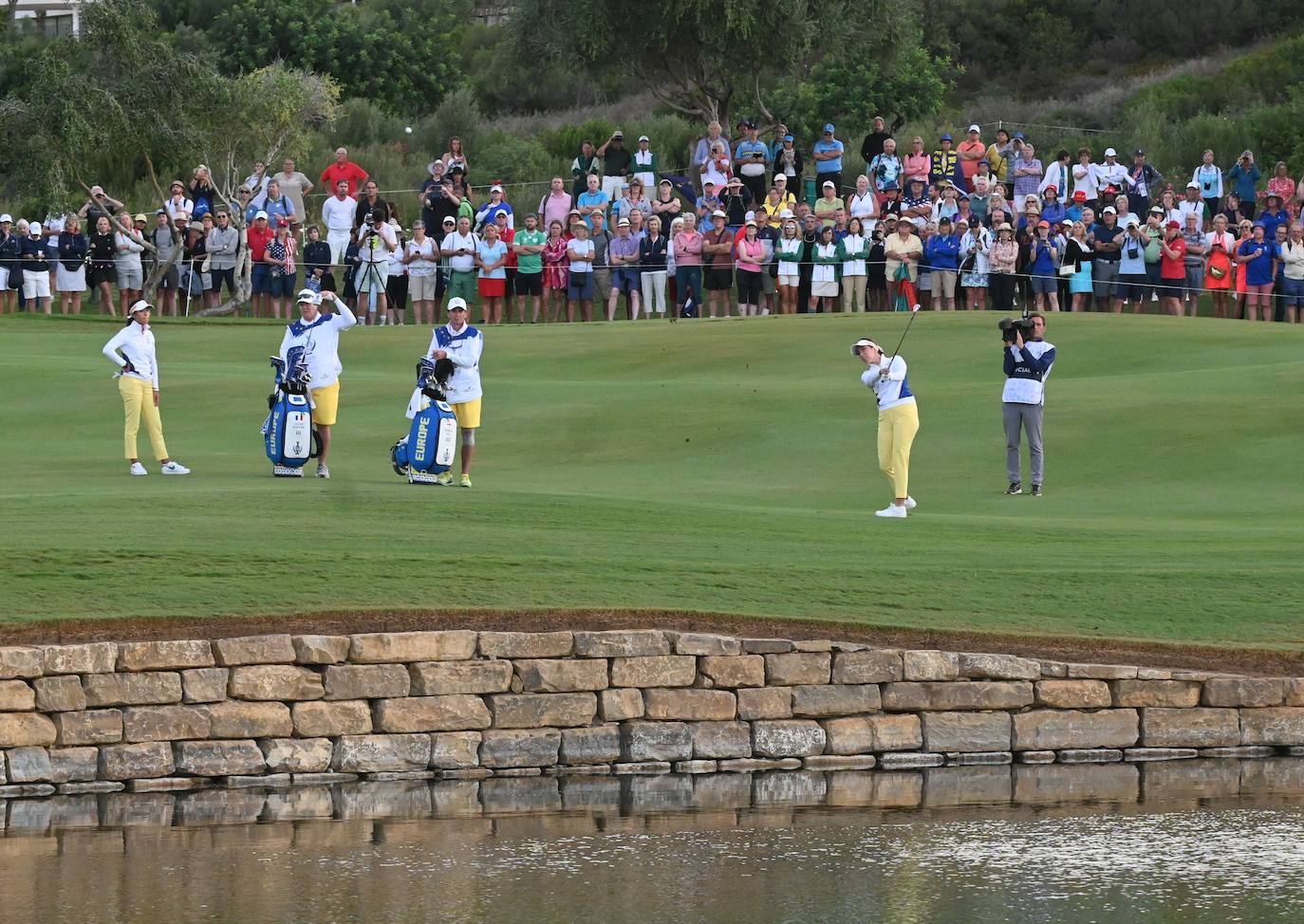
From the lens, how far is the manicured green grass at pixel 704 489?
46.5 feet

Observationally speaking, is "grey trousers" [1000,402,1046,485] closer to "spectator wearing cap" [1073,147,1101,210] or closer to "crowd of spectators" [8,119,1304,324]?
"crowd of spectators" [8,119,1304,324]

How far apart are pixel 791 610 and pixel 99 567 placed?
496 centimetres

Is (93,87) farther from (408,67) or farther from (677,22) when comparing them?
(408,67)

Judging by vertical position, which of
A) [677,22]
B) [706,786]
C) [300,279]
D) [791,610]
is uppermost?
[677,22]

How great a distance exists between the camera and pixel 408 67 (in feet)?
193

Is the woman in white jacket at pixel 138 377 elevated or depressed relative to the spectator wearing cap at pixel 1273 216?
depressed

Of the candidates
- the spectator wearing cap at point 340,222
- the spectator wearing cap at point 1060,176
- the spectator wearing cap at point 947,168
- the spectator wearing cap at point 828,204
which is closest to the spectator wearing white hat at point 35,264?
the spectator wearing cap at point 340,222

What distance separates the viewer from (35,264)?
110 feet

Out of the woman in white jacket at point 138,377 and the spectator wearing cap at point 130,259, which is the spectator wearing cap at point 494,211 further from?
the woman in white jacket at point 138,377

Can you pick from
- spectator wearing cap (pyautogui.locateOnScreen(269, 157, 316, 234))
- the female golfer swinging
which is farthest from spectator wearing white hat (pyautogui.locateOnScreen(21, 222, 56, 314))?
the female golfer swinging

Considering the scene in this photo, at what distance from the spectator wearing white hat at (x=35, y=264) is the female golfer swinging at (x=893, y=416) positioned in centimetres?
1951

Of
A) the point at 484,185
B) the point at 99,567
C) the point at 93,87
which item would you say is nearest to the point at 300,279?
the point at 93,87

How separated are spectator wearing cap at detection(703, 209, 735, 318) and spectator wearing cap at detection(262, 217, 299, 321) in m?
6.87

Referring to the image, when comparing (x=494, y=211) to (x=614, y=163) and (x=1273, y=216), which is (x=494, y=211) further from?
(x=1273, y=216)
